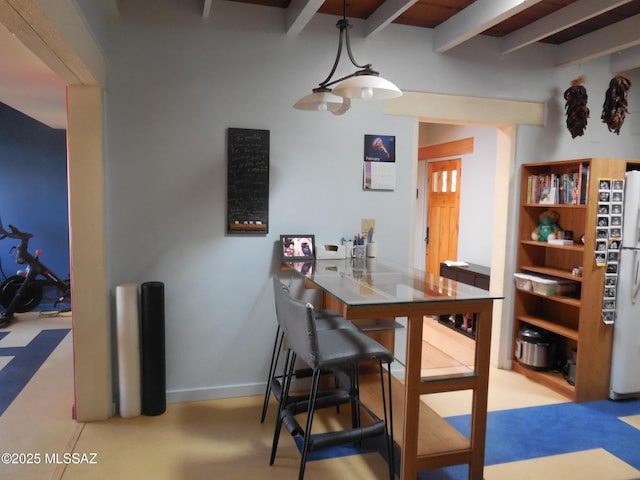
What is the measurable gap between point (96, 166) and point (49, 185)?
370 cm

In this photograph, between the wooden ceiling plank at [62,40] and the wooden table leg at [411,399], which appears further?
the wooden table leg at [411,399]

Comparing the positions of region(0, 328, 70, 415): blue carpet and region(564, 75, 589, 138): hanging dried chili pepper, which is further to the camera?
region(564, 75, 589, 138): hanging dried chili pepper

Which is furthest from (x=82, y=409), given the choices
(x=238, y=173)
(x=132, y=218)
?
(x=238, y=173)

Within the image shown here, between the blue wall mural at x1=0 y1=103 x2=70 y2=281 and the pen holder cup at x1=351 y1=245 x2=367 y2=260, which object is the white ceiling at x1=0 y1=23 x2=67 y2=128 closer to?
the blue wall mural at x1=0 y1=103 x2=70 y2=281

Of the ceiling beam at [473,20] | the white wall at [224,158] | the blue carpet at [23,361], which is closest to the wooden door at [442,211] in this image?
the white wall at [224,158]

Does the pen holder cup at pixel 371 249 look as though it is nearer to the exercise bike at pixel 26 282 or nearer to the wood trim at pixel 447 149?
the wood trim at pixel 447 149

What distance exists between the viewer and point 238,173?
3242 millimetres

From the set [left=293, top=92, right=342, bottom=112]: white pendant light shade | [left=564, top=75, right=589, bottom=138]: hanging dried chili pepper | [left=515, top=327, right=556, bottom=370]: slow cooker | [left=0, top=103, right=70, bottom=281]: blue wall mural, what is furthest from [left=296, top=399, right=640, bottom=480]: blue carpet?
[left=0, top=103, right=70, bottom=281]: blue wall mural

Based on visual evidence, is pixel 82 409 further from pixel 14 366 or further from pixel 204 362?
pixel 14 366

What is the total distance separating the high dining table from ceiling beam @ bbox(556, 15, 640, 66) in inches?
91.7

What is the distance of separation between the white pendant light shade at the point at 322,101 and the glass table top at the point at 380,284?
958 mm

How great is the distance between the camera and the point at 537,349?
12.4 ft

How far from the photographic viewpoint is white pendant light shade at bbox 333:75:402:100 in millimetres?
2188

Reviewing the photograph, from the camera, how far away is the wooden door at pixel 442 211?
19.5 feet
